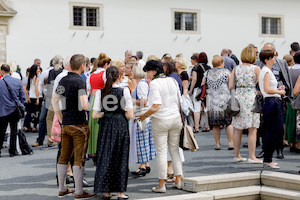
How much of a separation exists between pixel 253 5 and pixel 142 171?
64.4 feet

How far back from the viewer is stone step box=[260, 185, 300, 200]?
6.13 metres

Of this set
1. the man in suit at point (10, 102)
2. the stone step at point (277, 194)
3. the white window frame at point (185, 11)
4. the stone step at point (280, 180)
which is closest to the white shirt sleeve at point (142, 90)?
the stone step at point (280, 180)

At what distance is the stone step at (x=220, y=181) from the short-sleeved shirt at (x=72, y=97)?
165 cm

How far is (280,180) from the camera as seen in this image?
6.48 m

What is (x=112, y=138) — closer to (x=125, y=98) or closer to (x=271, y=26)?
(x=125, y=98)

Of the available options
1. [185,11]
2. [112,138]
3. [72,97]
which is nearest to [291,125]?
[112,138]

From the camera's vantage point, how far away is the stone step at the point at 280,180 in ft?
20.7

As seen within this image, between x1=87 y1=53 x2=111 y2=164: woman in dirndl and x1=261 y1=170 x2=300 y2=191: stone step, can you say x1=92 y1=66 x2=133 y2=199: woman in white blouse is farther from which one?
x1=261 y1=170 x2=300 y2=191: stone step

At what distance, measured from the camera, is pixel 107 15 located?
22.2 m

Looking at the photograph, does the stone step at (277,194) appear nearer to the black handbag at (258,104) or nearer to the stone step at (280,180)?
the stone step at (280,180)

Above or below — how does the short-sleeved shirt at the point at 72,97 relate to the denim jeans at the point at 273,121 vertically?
above

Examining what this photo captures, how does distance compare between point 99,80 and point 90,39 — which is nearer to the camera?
point 99,80

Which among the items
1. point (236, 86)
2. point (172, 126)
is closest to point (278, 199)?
point (172, 126)

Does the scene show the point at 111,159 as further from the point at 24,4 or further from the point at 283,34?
the point at 283,34
